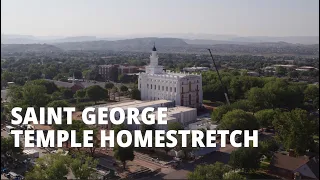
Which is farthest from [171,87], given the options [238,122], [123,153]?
[123,153]

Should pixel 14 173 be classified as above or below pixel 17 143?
below

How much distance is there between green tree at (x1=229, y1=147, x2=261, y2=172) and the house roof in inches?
63.8

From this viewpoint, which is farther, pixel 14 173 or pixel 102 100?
pixel 102 100

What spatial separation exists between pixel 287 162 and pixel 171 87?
17547 millimetres

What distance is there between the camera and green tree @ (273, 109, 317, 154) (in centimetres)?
1996

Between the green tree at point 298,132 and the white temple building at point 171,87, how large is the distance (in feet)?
46.2

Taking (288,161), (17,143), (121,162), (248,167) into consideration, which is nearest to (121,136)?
(121,162)

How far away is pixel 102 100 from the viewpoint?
40938mm

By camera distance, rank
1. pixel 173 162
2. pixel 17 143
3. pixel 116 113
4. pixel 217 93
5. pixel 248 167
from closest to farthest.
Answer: pixel 248 167 < pixel 17 143 < pixel 173 162 < pixel 116 113 < pixel 217 93

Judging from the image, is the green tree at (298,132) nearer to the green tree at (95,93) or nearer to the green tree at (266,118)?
the green tree at (266,118)

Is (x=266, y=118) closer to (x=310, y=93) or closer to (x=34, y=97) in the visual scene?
(x=310, y=93)

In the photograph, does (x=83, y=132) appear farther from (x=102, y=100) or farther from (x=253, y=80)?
(x=253, y=80)

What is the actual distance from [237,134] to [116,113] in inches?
402

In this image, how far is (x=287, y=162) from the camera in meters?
18.6
